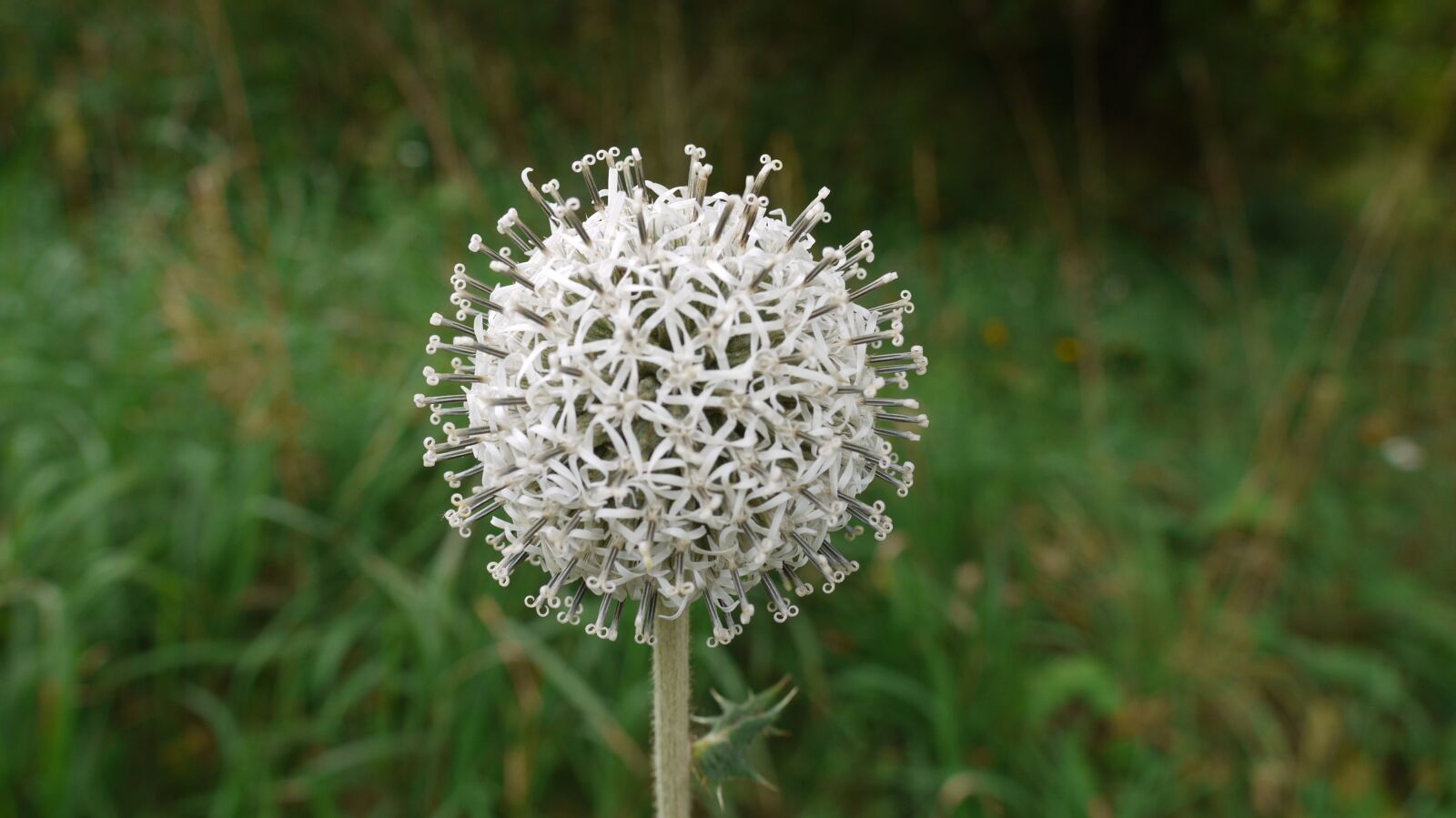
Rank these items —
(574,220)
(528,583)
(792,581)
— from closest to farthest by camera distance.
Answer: (574,220) → (792,581) → (528,583)

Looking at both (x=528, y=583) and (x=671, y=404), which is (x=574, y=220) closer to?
(x=671, y=404)

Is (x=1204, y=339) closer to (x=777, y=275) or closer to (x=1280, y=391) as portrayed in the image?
(x=1280, y=391)

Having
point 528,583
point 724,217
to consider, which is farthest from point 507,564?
point 528,583

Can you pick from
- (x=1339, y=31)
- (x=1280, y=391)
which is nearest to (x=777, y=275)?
(x=1280, y=391)

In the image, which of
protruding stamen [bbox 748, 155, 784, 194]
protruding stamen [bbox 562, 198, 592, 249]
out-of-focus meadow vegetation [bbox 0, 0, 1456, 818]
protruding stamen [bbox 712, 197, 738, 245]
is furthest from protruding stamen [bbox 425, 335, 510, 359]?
out-of-focus meadow vegetation [bbox 0, 0, 1456, 818]

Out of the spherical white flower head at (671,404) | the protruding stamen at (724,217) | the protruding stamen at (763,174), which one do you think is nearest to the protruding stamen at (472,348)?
the spherical white flower head at (671,404)

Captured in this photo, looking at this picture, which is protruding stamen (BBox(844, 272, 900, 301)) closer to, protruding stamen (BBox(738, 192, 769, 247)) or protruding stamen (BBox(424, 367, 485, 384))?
protruding stamen (BBox(738, 192, 769, 247))
